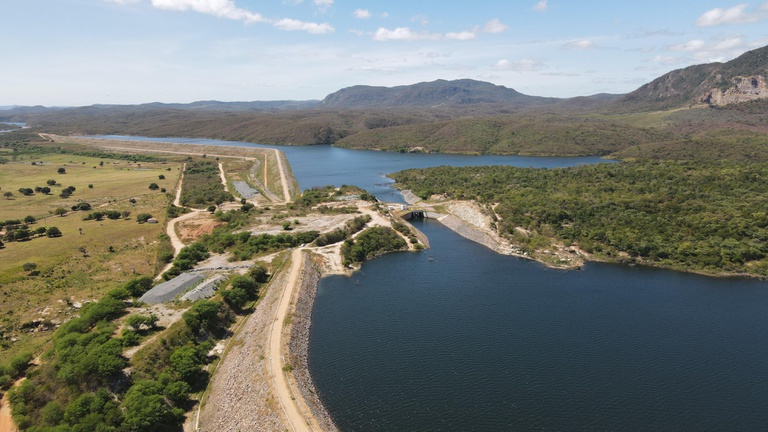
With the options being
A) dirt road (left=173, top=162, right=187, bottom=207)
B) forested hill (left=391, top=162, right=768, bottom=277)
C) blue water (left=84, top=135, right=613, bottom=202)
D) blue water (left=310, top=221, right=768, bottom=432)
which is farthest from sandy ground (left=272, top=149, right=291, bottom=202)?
blue water (left=310, top=221, right=768, bottom=432)

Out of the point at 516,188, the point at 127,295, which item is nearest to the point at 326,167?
the point at 516,188

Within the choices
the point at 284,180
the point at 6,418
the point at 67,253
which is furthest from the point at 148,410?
the point at 284,180

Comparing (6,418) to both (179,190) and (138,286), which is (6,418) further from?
(179,190)

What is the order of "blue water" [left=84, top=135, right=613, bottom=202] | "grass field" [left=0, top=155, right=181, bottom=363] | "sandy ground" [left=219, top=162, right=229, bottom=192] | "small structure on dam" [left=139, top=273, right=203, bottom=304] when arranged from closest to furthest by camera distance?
1. "grass field" [left=0, top=155, right=181, bottom=363]
2. "small structure on dam" [left=139, top=273, right=203, bottom=304]
3. "sandy ground" [left=219, top=162, right=229, bottom=192]
4. "blue water" [left=84, top=135, right=613, bottom=202]

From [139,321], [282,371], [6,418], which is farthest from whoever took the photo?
[139,321]

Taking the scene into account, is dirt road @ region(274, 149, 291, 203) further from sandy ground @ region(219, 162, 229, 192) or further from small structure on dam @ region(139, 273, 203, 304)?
small structure on dam @ region(139, 273, 203, 304)

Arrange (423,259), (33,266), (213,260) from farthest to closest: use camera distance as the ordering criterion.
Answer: (423,259), (213,260), (33,266)

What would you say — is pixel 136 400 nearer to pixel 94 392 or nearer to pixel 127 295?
pixel 94 392
